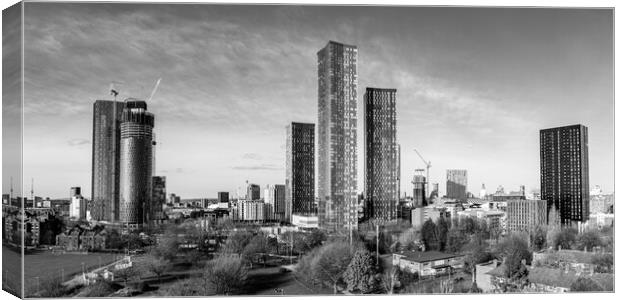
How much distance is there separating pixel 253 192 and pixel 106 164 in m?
3.71

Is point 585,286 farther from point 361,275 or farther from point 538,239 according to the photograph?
point 538,239

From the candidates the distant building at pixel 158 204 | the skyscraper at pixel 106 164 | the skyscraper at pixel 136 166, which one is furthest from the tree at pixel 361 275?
the distant building at pixel 158 204

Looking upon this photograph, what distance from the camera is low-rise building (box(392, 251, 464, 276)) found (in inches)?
269

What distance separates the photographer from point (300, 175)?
12.0 metres

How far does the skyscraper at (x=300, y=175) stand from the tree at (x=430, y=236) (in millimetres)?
2859

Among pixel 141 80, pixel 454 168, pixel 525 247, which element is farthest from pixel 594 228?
pixel 141 80

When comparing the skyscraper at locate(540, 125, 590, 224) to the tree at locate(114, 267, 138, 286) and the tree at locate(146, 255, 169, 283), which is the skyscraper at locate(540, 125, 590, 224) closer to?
the tree at locate(146, 255, 169, 283)

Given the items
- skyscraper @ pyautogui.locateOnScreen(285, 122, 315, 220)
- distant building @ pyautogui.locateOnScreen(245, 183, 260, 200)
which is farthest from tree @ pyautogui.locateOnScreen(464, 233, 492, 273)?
distant building @ pyautogui.locateOnScreen(245, 183, 260, 200)

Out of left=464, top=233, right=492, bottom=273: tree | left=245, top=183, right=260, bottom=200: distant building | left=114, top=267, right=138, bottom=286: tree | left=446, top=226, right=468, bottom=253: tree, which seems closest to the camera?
left=114, top=267, right=138, bottom=286: tree

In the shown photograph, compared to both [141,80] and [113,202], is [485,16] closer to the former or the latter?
[141,80]

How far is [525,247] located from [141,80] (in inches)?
242

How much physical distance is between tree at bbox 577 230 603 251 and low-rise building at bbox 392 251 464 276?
1.83 meters

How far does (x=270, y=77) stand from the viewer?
25.0ft

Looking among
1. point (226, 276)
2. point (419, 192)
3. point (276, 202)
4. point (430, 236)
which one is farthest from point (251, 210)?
point (226, 276)
